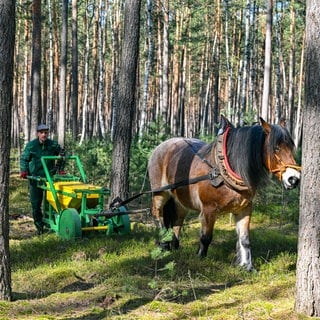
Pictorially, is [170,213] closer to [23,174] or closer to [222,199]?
[222,199]

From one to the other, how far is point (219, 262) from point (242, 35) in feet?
104

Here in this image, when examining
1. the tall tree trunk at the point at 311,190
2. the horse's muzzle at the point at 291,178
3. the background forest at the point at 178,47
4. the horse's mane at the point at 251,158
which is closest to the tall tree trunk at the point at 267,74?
the background forest at the point at 178,47

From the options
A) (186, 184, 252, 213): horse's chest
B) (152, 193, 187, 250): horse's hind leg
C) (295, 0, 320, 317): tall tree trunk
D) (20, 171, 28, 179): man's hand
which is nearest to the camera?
(295, 0, 320, 317): tall tree trunk

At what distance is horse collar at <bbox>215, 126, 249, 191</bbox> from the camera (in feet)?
22.0

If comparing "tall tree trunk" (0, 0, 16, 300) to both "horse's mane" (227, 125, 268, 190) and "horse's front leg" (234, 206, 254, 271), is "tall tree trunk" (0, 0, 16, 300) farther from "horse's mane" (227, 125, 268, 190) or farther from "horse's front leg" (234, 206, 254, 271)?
"horse's front leg" (234, 206, 254, 271)

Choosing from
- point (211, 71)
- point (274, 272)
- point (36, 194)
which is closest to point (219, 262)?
point (274, 272)

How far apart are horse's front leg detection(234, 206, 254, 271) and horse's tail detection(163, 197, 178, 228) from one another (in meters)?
1.52

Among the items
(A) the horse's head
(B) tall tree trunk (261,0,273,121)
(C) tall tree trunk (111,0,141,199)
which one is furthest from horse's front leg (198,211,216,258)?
(B) tall tree trunk (261,0,273,121)

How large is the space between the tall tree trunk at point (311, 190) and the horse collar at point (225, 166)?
1744 millimetres

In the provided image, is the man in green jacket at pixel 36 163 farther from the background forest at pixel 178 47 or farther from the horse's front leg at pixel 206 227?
the background forest at pixel 178 47

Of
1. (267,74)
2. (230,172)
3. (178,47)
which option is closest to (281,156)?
(230,172)

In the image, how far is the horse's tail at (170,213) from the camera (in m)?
8.58

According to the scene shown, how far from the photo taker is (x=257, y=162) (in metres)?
6.56

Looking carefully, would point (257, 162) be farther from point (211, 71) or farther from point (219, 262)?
point (211, 71)
